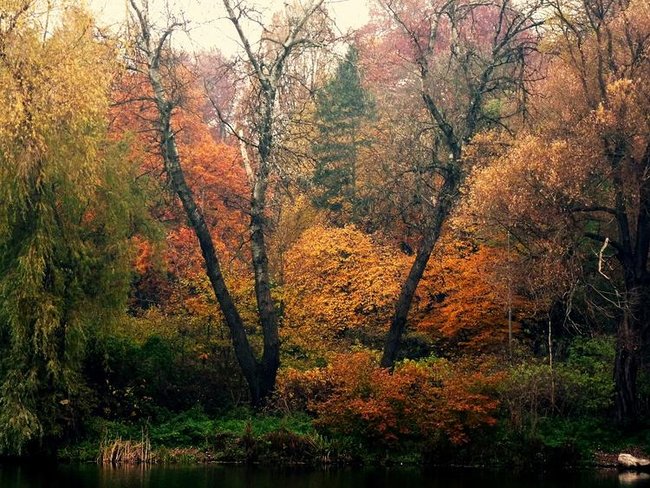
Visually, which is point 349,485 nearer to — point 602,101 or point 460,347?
point 602,101

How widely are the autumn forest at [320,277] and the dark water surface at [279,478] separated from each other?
1.11m

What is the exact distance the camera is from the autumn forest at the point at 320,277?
17.4 meters

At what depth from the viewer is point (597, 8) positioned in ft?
62.8

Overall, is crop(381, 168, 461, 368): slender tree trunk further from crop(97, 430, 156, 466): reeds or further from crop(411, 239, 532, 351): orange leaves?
crop(97, 430, 156, 466): reeds

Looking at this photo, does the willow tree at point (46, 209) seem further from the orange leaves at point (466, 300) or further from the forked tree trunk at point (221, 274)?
the orange leaves at point (466, 300)

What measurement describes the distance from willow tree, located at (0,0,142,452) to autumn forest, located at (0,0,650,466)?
0.05 m

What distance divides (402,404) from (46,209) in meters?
8.24

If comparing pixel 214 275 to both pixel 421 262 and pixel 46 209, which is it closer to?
pixel 421 262

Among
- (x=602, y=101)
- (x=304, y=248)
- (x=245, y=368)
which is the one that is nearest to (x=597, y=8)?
(x=602, y=101)

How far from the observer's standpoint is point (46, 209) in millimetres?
17250

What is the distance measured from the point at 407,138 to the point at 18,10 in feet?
45.4

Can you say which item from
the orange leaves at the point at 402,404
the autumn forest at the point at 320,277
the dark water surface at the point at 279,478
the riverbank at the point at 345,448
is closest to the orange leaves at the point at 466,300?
the autumn forest at the point at 320,277

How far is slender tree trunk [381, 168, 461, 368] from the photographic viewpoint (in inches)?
853

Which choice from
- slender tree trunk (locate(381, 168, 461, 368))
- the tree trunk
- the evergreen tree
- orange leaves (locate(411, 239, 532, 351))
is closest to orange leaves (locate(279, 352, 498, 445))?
slender tree trunk (locate(381, 168, 461, 368))
